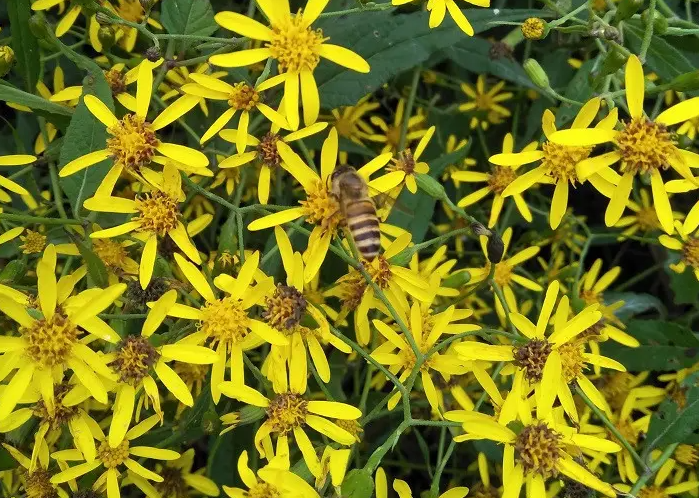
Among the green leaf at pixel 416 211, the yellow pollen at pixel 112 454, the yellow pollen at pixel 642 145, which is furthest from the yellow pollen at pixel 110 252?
the yellow pollen at pixel 642 145

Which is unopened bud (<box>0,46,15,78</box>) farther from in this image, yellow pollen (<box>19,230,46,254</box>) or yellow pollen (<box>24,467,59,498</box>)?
yellow pollen (<box>24,467,59,498</box>)

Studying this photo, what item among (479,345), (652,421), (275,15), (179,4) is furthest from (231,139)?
(652,421)

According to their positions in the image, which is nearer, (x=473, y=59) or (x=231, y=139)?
(x=231, y=139)

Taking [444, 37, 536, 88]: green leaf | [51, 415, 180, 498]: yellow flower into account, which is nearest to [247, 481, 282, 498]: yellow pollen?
[51, 415, 180, 498]: yellow flower

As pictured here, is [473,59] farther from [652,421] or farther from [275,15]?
[652,421]

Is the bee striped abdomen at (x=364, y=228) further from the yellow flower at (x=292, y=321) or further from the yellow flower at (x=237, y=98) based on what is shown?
the yellow flower at (x=237, y=98)

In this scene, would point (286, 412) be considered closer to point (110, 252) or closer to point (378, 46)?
point (110, 252)
